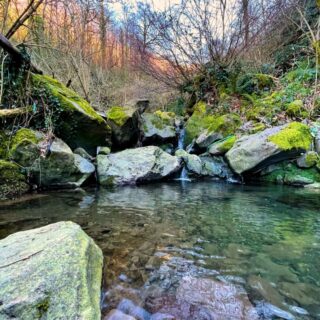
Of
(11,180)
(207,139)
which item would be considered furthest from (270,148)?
(11,180)

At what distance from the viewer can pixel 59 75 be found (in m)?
10.3

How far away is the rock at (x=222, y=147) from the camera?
23.5 ft

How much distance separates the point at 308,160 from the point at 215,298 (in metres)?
4.87

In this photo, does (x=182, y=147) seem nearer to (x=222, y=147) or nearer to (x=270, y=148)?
(x=222, y=147)

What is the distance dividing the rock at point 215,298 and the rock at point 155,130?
6.55 metres

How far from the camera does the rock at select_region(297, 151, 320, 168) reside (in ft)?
19.5

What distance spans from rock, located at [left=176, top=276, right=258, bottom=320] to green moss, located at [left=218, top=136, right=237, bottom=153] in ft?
17.2

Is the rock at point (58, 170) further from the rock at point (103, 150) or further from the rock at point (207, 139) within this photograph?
the rock at point (207, 139)

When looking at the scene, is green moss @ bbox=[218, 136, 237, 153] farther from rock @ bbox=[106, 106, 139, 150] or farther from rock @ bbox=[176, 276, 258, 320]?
rock @ bbox=[176, 276, 258, 320]

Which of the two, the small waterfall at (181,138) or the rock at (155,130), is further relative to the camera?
the small waterfall at (181,138)

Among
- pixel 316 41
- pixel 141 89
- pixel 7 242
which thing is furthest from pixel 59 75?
pixel 7 242

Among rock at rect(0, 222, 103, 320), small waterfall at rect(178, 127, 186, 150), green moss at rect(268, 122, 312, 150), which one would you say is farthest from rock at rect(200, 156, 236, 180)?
rock at rect(0, 222, 103, 320)

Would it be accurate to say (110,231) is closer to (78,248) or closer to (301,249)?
(78,248)

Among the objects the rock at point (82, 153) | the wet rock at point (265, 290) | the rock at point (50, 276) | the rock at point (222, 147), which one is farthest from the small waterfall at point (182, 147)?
the rock at point (50, 276)
